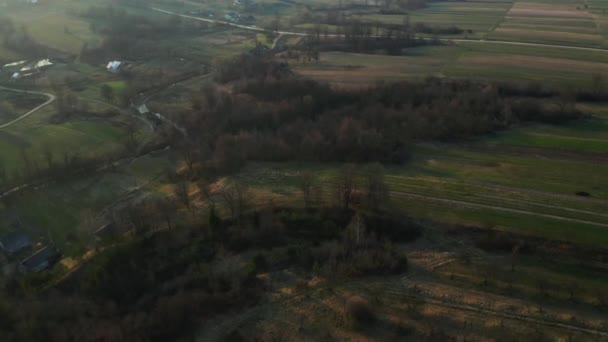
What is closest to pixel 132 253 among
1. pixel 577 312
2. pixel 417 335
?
pixel 417 335

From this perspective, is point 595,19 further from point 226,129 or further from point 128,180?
point 128,180

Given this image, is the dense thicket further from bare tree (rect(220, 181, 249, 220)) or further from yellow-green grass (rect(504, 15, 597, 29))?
yellow-green grass (rect(504, 15, 597, 29))

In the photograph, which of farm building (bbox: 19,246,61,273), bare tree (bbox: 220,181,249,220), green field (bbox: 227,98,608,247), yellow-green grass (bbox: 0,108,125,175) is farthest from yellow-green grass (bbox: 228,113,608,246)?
yellow-green grass (bbox: 0,108,125,175)

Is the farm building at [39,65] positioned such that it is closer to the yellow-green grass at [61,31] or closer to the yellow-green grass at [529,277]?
the yellow-green grass at [61,31]

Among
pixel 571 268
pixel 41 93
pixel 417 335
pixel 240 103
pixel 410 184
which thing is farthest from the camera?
pixel 41 93

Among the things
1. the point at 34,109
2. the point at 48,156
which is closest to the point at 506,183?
the point at 48,156
